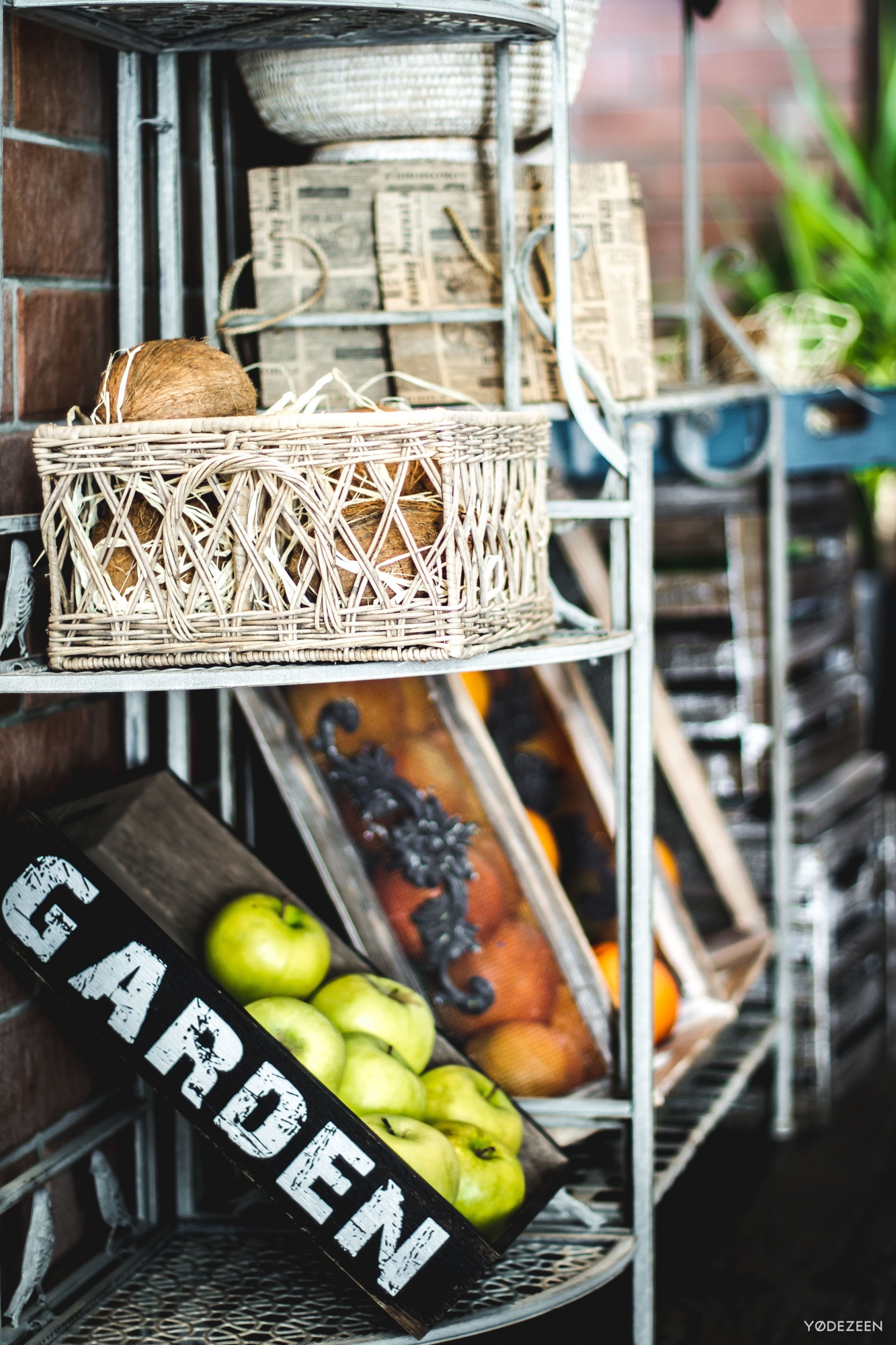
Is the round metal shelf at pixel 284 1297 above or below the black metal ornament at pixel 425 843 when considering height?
below

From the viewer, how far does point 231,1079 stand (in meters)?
1.15

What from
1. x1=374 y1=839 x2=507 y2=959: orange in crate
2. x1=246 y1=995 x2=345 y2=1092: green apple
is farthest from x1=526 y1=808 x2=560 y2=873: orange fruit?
x1=246 y1=995 x2=345 y2=1092: green apple

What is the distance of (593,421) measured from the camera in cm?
129

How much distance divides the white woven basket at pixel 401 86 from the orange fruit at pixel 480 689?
531 mm

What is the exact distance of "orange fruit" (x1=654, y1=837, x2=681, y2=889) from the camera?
5.70ft

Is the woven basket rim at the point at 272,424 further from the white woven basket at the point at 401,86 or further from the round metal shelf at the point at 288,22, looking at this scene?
the white woven basket at the point at 401,86

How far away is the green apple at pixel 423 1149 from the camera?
1179 millimetres

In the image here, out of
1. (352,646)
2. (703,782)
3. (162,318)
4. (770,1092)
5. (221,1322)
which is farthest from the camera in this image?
(770,1092)

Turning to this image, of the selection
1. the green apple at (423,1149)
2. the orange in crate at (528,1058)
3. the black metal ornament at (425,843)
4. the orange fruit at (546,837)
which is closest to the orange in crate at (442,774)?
the black metal ornament at (425,843)

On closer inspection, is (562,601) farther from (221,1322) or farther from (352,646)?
(221,1322)

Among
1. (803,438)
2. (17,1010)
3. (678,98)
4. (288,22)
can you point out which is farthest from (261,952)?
(678,98)

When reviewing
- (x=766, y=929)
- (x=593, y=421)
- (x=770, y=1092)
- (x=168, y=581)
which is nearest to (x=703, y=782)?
(x=766, y=929)

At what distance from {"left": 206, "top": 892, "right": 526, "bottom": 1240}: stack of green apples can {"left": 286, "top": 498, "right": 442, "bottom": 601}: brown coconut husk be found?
1.16ft

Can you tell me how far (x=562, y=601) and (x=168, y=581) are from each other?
0.43m
